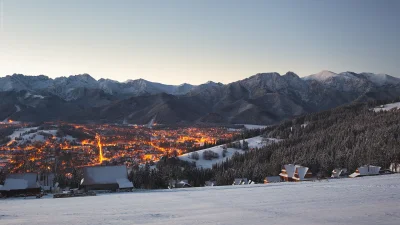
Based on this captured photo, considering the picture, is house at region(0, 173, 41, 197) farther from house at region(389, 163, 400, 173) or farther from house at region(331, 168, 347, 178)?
house at region(389, 163, 400, 173)

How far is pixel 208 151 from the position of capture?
146875 mm

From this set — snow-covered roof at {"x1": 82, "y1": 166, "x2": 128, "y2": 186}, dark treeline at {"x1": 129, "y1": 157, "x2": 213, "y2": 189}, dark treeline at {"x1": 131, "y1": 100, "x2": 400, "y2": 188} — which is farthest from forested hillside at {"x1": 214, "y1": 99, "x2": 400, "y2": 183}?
snow-covered roof at {"x1": 82, "y1": 166, "x2": 128, "y2": 186}

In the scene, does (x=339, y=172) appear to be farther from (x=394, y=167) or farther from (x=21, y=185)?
(x=21, y=185)

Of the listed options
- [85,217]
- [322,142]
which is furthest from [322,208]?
[322,142]

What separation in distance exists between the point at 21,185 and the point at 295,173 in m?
55.4

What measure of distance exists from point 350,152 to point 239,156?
38.2m

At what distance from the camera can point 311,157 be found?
344ft

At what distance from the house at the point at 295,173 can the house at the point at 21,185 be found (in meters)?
51.9

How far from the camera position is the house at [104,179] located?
56.8 meters

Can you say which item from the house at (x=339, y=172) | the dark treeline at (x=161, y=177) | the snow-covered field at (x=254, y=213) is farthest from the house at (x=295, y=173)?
the snow-covered field at (x=254, y=213)

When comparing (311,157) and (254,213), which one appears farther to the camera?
(311,157)

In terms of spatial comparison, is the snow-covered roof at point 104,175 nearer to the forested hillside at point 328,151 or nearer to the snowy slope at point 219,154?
the forested hillside at point 328,151

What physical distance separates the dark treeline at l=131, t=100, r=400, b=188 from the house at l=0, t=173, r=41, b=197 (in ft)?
71.3

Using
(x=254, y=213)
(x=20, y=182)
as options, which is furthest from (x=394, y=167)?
(x=20, y=182)
